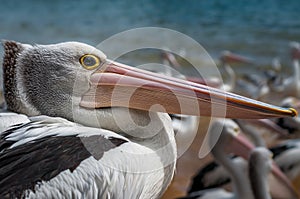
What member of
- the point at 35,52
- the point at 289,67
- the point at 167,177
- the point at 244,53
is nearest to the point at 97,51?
the point at 35,52

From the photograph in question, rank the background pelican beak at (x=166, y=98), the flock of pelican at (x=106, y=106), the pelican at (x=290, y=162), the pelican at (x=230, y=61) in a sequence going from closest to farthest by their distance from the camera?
the flock of pelican at (x=106, y=106)
the background pelican beak at (x=166, y=98)
the pelican at (x=290, y=162)
the pelican at (x=230, y=61)

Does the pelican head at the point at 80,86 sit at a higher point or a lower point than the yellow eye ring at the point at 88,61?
lower

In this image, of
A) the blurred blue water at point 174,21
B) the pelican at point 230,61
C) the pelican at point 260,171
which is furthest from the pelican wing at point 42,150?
the blurred blue water at point 174,21

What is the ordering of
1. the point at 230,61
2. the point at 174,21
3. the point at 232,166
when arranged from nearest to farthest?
1. the point at 232,166
2. the point at 230,61
3. the point at 174,21

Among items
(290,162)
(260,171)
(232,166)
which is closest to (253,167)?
(260,171)

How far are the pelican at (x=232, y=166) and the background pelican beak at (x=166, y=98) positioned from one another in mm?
1835

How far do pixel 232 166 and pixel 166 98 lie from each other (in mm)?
2122

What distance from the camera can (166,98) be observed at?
177 centimetres

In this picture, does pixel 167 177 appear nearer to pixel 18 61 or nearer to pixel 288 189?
pixel 18 61

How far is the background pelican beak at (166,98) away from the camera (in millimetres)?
1748

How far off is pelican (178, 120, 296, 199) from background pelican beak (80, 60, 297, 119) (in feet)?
6.02

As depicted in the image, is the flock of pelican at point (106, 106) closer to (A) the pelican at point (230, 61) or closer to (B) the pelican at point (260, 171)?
(B) the pelican at point (260, 171)

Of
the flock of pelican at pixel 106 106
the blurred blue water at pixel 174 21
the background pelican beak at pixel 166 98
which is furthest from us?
the blurred blue water at pixel 174 21

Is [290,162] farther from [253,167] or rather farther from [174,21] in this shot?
[174,21]
